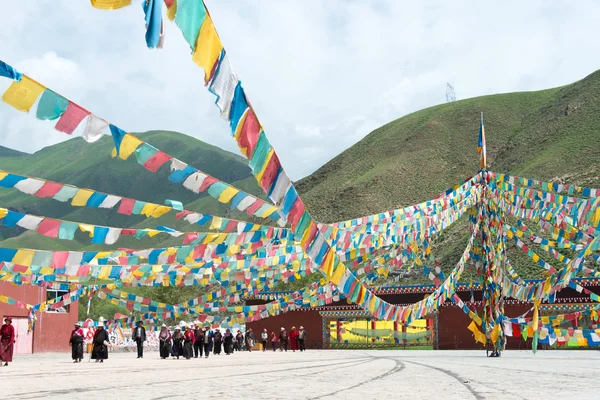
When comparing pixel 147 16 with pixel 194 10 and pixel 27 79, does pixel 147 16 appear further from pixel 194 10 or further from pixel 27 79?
pixel 27 79

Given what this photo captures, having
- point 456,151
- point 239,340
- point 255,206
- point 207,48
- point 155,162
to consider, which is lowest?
point 239,340

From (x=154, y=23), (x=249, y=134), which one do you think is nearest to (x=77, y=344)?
(x=249, y=134)

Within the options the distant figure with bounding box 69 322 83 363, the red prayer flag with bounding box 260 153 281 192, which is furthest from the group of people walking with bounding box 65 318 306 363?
the red prayer flag with bounding box 260 153 281 192

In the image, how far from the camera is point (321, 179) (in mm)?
129750

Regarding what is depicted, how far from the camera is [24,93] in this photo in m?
6.38

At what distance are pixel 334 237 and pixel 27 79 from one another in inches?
234

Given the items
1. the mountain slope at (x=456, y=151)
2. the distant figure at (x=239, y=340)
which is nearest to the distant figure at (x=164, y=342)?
the distant figure at (x=239, y=340)

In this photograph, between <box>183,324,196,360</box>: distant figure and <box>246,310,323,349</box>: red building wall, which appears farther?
<box>246,310,323,349</box>: red building wall

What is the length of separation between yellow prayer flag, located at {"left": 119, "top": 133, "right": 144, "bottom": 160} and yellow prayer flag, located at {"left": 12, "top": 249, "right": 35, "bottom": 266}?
3501mm

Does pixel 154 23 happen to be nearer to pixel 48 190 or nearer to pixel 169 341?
pixel 48 190

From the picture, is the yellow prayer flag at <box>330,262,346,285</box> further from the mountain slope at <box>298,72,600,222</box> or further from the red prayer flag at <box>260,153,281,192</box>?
the mountain slope at <box>298,72,600,222</box>

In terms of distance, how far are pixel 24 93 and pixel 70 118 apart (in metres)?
0.49

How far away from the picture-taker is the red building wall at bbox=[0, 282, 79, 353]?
31453mm

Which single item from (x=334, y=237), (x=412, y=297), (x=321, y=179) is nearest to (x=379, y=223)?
(x=334, y=237)
